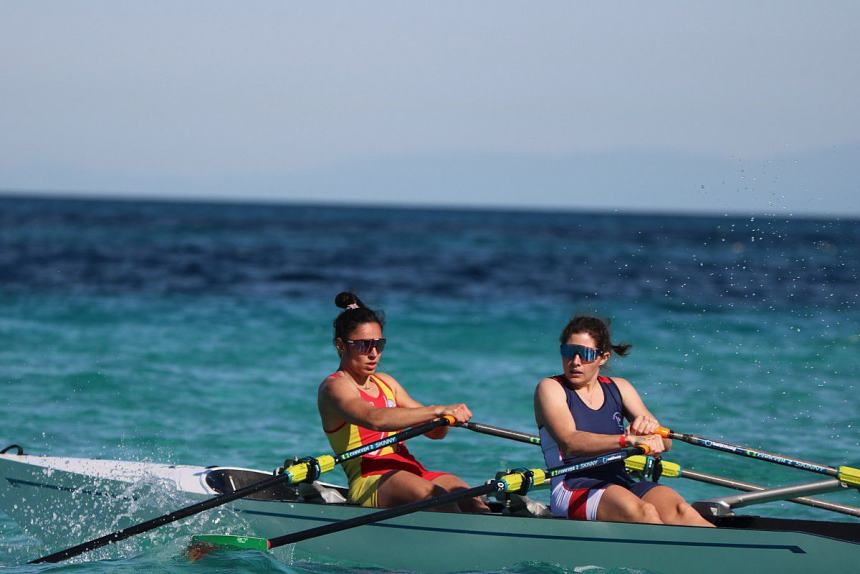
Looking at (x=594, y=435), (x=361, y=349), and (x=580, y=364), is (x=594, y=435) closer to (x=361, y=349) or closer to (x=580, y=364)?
(x=580, y=364)

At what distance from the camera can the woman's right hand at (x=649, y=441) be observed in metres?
5.88

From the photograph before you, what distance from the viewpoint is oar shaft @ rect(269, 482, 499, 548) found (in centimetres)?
597

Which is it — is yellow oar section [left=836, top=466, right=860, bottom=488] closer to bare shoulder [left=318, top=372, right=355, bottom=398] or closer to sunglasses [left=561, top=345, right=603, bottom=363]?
sunglasses [left=561, top=345, right=603, bottom=363]

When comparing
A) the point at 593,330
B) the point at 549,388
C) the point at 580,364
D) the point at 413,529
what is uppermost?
the point at 593,330

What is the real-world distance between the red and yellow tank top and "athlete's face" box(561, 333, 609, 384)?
119 centimetres

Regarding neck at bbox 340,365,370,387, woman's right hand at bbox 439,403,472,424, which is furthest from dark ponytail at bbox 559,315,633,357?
Answer: neck at bbox 340,365,370,387

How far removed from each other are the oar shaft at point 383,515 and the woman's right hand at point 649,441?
782 millimetres

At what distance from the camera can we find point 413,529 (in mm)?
6320

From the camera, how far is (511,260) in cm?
4019

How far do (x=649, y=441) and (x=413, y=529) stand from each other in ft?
4.80

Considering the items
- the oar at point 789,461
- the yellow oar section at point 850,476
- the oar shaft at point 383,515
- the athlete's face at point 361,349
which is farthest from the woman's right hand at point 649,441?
the athlete's face at point 361,349

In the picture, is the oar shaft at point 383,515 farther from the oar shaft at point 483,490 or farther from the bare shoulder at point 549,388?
the bare shoulder at point 549,388

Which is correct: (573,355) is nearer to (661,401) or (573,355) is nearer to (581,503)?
(581,503)

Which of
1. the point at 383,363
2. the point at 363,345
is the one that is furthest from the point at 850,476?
the point at 383,363
